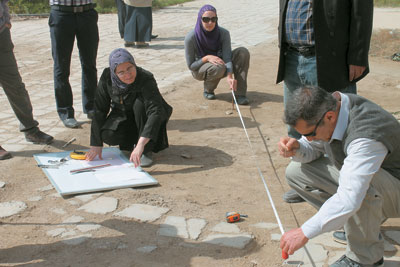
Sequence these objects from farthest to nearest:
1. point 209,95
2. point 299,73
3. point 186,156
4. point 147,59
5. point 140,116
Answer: point 147,59, point 209,95, point 186,156, point 140,116, point 299,73

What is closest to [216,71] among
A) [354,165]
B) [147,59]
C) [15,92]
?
[15,92]

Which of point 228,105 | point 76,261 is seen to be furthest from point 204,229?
point 228,105

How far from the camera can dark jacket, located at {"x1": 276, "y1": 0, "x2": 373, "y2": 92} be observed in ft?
12.7

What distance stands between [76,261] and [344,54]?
8.04ft

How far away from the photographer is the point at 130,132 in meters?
5.06

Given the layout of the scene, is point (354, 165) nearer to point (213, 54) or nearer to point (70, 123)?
point (70, 123)

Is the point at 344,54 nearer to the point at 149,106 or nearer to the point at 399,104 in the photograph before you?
the point at 149,106

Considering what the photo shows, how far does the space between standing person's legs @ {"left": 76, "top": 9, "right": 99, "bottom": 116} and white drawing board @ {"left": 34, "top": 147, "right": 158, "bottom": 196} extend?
128 cm

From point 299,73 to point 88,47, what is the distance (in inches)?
110

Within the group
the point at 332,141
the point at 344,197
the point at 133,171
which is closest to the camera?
the point at 344,197

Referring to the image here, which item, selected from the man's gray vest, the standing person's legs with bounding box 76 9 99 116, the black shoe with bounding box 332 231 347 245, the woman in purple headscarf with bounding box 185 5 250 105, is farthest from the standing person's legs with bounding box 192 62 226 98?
the man's gray vest

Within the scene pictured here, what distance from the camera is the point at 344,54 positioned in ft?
13.3

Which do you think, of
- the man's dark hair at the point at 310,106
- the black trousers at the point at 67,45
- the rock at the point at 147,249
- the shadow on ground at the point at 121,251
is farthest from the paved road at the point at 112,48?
the man's dark hair at the point at 310,106

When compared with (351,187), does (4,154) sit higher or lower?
lower
